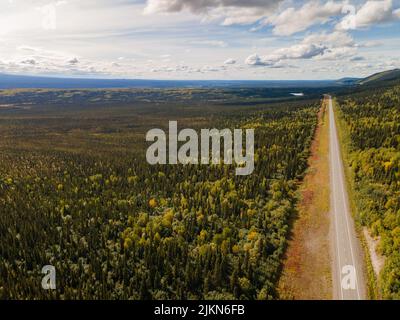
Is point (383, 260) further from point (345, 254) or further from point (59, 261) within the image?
point (59, 261)


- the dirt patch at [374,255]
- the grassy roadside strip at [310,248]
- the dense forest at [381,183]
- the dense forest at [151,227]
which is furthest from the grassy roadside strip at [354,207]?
the grassy roadside strip at [310,248]

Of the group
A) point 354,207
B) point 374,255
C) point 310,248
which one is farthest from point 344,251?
point 354,207

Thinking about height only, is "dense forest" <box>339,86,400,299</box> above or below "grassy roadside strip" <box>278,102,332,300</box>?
above

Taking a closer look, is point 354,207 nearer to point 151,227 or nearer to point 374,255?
point 374,255

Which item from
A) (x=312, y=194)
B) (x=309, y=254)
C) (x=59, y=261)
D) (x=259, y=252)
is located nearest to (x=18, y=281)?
(x=59, y=261)

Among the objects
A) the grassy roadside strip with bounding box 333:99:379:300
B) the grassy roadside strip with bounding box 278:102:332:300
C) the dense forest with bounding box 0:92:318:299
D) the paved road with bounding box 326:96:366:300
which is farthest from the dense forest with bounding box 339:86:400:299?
the grassy roadside strip with bounding box 278:102:332:300

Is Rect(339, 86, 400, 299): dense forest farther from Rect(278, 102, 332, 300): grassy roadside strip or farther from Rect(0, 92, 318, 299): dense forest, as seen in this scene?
Rect(278, 102, 332, 300): grassy roadside strip

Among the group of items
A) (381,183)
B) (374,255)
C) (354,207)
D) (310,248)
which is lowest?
(310,248)
